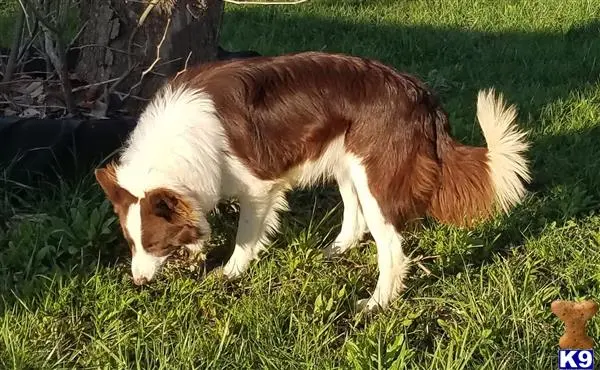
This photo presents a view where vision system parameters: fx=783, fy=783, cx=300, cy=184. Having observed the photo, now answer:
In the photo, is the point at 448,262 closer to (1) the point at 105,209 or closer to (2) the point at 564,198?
(2) the point at 564,198

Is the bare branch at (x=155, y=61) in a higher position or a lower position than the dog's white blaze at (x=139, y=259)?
higher

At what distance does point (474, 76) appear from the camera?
6.50 m

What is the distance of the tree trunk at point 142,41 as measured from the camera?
188 inches

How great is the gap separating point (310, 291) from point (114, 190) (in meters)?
0.96

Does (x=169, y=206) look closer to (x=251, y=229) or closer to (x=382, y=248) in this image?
(x=251, y=229)

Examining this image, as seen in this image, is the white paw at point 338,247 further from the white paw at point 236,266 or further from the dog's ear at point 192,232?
the dog's ear at point 192,232

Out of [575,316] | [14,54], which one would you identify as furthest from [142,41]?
[575,316]

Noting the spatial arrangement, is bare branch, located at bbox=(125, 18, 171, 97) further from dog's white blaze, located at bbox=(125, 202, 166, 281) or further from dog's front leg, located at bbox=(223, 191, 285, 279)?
dog's white blaze, located at bbox=(125, 202, 166, 281)

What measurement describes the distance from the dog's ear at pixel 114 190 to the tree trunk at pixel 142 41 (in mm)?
1424

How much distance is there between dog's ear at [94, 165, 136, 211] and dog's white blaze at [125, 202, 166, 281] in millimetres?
43

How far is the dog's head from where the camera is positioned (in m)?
3.26

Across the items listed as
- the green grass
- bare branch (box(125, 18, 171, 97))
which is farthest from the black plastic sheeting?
bare branch (box(125, 18, 171, 97))

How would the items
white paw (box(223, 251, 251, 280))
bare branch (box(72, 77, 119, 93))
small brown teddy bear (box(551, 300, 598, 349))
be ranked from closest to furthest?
small brown teddy bear (box(551, 300, 598, 349)) < white paw (box(223, 251, 251, 280)) < bare branch (box(72, 77, 119, 93))

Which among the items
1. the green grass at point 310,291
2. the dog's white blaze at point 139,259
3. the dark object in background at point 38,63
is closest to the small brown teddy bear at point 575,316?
the green grass at point 310,291
